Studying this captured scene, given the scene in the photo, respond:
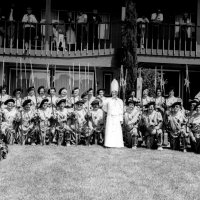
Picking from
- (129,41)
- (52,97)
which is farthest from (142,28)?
(52,97)

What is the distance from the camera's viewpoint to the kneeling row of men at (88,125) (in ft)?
34.2

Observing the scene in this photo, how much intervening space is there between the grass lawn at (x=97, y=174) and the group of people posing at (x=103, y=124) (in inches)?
22.9

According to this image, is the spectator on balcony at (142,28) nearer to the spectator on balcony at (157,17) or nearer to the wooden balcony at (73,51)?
the wooden balcony at (73,51)

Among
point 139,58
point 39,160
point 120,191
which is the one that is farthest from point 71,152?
point 139,58

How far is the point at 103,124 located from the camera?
11094mm

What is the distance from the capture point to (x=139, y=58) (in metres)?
14.6

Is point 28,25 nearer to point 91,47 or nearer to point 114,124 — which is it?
point 91,47

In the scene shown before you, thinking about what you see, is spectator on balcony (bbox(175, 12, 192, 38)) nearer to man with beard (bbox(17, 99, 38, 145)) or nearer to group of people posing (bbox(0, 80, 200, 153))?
group of people posing (bbox(0, 80, 200, 153))

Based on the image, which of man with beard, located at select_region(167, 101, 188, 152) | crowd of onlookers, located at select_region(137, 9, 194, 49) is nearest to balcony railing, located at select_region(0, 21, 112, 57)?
crowd of onlookers, located at select_region(137, 9, 194, 49)

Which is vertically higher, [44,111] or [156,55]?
[156,55]

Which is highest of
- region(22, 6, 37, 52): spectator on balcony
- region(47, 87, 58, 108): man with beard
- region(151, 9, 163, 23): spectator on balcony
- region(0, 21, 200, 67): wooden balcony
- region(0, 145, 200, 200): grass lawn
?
region(151, 9, 163, 23): spectator on balcony

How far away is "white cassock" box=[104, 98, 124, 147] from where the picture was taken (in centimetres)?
1048

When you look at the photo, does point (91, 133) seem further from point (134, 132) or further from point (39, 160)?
point (39, 160)

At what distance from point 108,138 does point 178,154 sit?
193 centimetres
